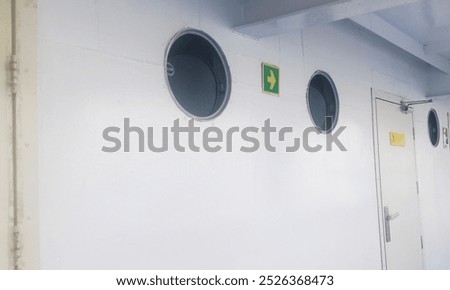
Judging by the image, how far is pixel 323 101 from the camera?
3.05m

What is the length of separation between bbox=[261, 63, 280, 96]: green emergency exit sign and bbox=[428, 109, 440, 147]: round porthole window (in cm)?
308

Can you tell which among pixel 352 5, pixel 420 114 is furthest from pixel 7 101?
pixel 420 114

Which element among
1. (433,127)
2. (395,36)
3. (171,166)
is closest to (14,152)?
(171,166)

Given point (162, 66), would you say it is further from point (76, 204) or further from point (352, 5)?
point (352, 5)

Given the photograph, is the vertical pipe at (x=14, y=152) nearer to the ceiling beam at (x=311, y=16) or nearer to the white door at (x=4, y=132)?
the white door at (x=4, y=132)

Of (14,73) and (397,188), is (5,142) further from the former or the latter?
(397,188)

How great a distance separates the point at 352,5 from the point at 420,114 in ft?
9.82

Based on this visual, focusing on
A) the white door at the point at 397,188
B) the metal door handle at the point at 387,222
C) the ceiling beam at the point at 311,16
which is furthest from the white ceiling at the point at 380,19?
the metal door handle at the point at 387,222

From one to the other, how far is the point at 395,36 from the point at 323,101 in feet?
2.91

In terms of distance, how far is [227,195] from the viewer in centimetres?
209

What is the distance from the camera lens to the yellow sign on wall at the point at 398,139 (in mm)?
3768

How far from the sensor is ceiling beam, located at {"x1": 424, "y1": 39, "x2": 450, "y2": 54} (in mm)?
3703

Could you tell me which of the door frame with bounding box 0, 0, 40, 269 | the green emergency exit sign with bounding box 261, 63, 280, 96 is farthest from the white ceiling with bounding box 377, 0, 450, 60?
the door frame with bounding box 0, 0, 40, 269

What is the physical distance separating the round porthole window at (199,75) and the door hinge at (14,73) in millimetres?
758
